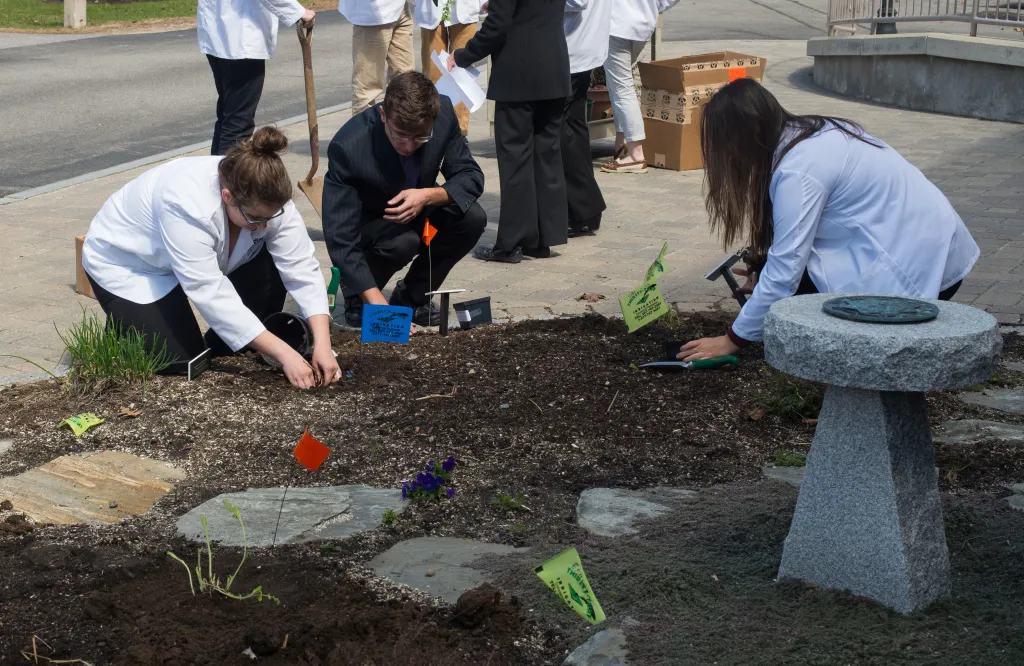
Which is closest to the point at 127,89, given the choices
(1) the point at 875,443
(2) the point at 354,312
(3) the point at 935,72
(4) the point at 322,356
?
(3) the point at 935,72

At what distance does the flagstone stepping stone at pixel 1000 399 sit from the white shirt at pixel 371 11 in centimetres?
495

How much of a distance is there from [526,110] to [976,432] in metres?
3.35

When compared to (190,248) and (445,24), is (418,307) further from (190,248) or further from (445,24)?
(445,24)

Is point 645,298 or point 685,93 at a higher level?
point 685,93

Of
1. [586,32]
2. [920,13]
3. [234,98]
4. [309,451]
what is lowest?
[309,451]

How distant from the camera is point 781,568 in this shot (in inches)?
124

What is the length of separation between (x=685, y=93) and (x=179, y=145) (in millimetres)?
4326

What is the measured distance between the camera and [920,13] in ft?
41.2

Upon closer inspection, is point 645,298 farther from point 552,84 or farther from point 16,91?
point 16,91

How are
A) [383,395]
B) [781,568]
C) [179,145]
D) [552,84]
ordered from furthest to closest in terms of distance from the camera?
[179,145] → [552,84] → [383,395] → [781,568]

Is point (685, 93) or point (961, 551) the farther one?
point (685, 93)

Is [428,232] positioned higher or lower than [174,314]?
higher

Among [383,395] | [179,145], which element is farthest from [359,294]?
[179,145]

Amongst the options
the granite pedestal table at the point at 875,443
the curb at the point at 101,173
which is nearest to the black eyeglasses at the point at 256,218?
the granite pedestal table at the point at 875,443
